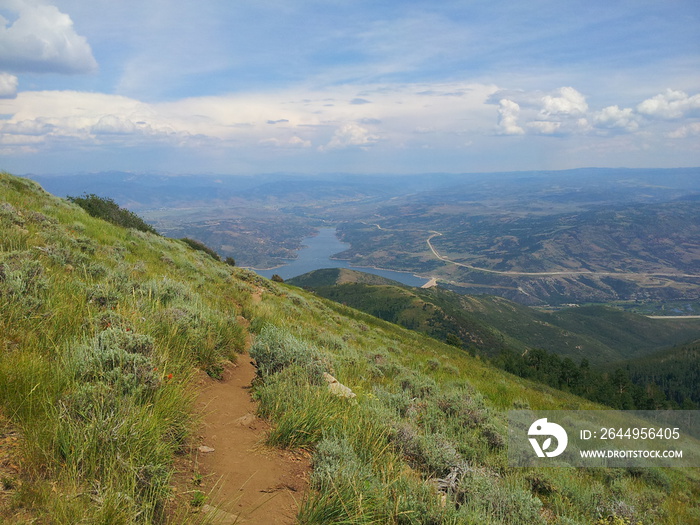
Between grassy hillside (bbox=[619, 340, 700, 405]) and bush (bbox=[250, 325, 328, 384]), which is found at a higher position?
bush (bbox=[250, 325, 328, 384])

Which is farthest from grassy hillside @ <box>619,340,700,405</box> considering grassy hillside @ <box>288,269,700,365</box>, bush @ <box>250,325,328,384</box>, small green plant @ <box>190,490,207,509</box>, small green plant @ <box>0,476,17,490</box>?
small green plant @ <box>0,476,17,490</box>

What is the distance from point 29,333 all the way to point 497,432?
22.0 feet

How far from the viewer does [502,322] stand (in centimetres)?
14575

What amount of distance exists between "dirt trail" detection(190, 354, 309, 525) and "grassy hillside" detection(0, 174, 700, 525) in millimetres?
197

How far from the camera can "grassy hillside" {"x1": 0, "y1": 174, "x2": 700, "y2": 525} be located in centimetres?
270

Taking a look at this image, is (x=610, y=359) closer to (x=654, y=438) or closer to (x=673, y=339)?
(x=673, y=339)

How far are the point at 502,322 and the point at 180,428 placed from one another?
157m

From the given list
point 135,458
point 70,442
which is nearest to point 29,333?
point 70,442

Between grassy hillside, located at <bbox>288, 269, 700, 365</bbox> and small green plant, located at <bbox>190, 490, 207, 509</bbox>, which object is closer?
small green plant, located at <bbox>190, 490, 207, 509</bbox>

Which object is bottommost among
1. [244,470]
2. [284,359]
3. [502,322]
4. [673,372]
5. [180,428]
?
[673,372]

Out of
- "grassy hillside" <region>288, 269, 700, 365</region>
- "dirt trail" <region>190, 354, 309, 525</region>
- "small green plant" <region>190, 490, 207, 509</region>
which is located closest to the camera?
"small green plant" <region>190, 490, 207, 509</region>

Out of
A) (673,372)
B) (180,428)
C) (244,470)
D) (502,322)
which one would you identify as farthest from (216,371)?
(502,322)

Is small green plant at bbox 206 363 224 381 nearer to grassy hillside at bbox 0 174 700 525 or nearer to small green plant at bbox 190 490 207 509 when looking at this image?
grassy hillside at bbox 0 174 700 525

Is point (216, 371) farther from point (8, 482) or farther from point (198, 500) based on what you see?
point (8, 482)
